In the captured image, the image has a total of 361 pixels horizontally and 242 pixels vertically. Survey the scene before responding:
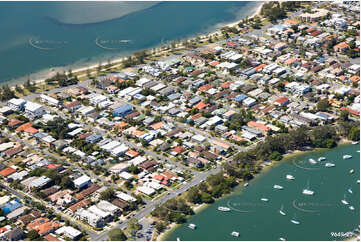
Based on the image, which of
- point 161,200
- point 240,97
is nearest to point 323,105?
point 240,97

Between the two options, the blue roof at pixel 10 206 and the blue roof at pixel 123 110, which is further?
the blue roof at pixel 123 110

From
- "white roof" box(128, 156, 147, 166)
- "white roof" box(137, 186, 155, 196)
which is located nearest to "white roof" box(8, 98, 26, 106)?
"white roof" box(128, 156, 147, 166)

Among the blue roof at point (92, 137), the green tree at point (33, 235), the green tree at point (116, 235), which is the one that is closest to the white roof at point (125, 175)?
the blue roof at point (92, 137)

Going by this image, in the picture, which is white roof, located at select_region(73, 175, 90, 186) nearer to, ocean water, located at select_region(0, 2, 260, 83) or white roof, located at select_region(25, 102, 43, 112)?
white roof, located at select_region(25, 102, 43, 112)

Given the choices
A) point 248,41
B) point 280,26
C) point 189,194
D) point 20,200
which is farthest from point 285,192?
point 280,26

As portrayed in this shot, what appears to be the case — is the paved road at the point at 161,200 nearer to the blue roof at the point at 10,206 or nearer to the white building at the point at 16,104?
the blue roof at the point at 10,206

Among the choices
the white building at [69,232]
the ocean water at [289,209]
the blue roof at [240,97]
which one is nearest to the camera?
the white building at [69,232]
